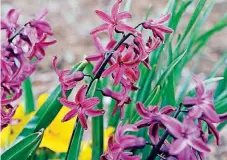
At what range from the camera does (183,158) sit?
83 centimetres

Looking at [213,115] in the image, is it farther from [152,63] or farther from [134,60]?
[152,63]

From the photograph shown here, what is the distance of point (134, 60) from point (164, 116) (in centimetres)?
13

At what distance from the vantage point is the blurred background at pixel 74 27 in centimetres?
281

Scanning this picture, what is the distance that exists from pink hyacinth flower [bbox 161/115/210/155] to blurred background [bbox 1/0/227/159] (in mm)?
1861

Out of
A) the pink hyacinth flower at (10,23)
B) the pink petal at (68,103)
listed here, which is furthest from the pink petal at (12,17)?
the pink petal at (68,103)

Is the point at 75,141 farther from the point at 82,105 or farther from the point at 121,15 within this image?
the point at 121,15

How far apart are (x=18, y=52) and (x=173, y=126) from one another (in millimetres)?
397

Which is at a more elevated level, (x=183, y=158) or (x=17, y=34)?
(x=17, y=34)

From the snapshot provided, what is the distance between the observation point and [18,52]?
112 centimetres

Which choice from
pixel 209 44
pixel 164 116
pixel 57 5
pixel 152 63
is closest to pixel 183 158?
pixel 164 116

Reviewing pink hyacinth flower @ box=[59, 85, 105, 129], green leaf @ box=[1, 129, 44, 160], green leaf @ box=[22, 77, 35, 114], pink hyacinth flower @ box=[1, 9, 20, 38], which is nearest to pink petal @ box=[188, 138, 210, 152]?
pink hyacinth flower @ box=[59, 85, 105, 129]

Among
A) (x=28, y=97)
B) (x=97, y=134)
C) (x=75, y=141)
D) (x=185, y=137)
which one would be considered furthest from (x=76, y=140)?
(x=28, y=97)

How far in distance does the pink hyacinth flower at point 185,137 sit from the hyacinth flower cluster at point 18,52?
355mm

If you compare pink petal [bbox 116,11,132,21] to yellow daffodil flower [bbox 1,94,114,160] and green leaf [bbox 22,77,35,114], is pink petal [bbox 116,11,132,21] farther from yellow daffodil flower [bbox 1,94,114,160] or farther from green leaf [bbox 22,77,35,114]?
green leaf [bbox 22,77,35,114]
